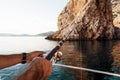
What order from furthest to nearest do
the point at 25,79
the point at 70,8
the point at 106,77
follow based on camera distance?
the point at 70,8
the point at 106,77
the point at 25,79

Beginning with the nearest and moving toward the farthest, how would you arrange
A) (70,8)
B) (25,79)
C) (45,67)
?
(25,79) < (45,67) < (70,8)

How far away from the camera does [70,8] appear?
114125 millimetres

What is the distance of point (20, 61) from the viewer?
9.59 ft

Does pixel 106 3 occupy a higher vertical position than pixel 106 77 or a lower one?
higher

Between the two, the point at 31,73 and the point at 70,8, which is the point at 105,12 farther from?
the point at 31,73

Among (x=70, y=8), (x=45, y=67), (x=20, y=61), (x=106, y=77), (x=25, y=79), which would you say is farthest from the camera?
(x=70, y=8)

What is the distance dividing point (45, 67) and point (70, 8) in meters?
114

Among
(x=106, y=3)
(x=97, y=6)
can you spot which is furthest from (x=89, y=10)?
(x=106, y=3)

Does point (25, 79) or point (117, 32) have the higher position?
point (117, 32)

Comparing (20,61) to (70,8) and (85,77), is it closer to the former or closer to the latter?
(85,77)

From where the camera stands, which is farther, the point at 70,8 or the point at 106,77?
the point at 70,8

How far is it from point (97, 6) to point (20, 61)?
87524 mm

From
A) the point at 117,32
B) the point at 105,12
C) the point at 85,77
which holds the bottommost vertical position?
the point at 85,77

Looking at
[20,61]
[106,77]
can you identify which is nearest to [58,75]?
[106,77]
